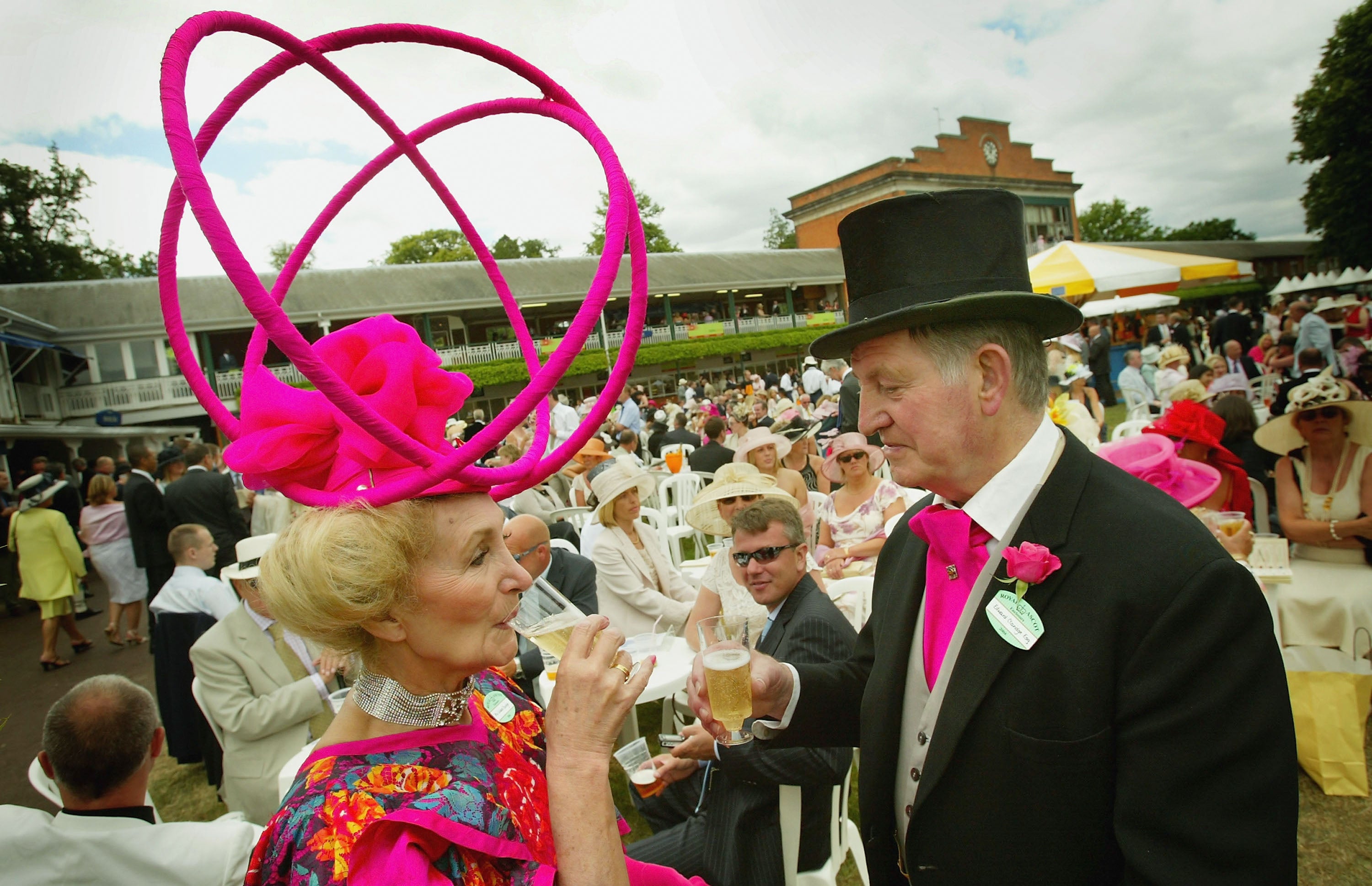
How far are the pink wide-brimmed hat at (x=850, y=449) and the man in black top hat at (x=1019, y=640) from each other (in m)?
3.47

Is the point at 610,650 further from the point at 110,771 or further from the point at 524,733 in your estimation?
the point at 110,771

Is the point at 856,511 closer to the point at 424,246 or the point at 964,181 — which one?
the point at 964,181

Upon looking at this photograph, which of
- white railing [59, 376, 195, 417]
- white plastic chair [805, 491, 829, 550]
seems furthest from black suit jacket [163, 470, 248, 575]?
white railing [59, 376, 195, 417]

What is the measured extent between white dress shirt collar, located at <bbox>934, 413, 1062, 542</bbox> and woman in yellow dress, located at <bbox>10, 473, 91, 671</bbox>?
9747mm

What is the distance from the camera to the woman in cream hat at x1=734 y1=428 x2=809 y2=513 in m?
6.34

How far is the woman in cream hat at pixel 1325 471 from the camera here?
388cm

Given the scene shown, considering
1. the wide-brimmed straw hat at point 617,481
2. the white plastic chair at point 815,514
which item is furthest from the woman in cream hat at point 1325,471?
the wide-brimmed straw hat at point 617,481

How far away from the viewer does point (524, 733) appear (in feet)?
5.07

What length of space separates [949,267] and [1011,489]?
495 mm

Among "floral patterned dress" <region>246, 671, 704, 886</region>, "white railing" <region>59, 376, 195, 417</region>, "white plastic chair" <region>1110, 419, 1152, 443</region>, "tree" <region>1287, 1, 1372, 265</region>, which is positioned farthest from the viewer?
"tree" <region>1287, 1, 1372, 265</region>

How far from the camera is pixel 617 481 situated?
195 inches

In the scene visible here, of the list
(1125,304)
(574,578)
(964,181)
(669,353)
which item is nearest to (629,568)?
(574,578)

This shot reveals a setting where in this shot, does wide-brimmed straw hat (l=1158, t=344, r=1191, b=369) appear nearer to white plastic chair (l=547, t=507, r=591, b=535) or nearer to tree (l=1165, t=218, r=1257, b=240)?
white plastic chair (l=547, t=507, r=591, b=535)

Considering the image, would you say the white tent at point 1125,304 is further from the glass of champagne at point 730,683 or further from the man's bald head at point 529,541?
the glass of champagne at point 730,683
